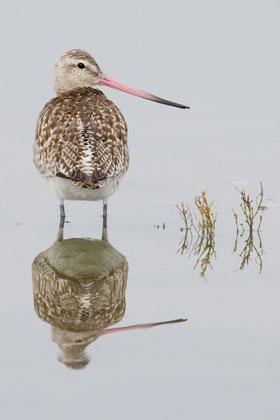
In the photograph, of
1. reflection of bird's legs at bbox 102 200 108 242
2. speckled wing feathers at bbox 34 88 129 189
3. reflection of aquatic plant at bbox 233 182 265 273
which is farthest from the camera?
reflection of bird's legs at bbox 102 200 108 242

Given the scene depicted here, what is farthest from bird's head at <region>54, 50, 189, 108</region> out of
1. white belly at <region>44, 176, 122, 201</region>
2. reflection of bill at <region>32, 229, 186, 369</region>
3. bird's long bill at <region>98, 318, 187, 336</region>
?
bird's long bill at <region>98, 318, 187, 336</region>

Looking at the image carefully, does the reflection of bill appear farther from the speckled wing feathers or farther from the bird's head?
the bird's head

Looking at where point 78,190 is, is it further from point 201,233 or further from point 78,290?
point 78,290

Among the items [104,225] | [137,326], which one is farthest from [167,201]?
[137,326]

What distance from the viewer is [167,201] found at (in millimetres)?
9625

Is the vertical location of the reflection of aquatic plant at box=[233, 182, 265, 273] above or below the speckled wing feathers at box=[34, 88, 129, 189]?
below

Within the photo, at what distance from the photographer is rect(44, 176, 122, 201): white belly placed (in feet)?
28.3

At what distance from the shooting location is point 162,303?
6.97m

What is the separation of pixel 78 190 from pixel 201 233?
3.83 feet

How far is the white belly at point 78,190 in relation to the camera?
8625 millimetres

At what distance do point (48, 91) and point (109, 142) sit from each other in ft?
17.1

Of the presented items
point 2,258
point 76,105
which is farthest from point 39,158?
point 2,258

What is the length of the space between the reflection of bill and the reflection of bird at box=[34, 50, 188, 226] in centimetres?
55

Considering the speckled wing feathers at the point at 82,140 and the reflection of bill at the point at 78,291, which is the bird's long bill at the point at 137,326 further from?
the speckled wing feathers at the point at 82,140
